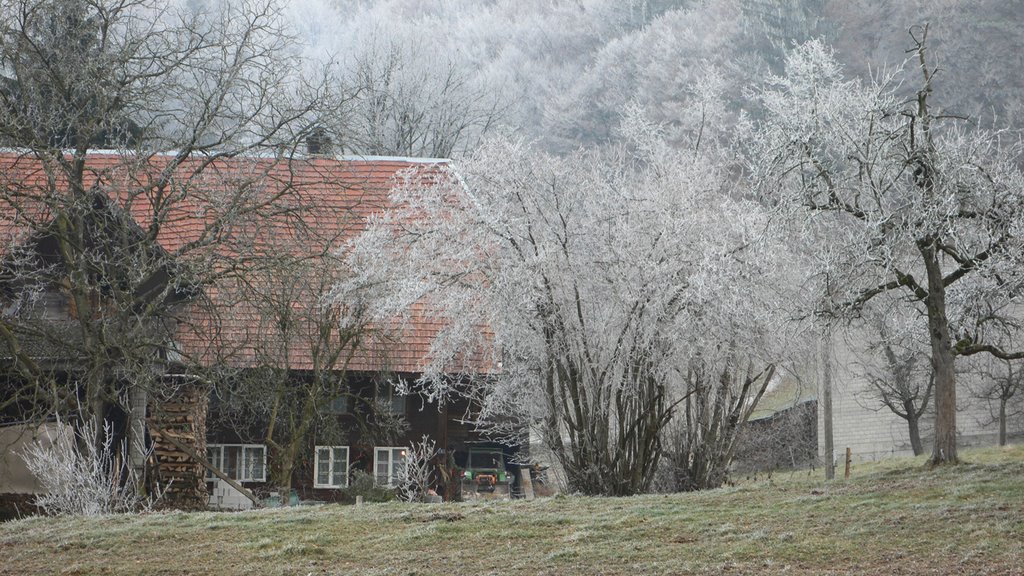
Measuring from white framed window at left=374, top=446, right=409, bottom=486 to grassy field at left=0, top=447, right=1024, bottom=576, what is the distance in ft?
31.7

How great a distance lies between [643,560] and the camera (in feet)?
25.6

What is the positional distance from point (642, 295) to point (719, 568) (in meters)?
6.70

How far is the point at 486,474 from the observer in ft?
72.6

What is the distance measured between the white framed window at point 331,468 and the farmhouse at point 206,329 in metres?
0.04

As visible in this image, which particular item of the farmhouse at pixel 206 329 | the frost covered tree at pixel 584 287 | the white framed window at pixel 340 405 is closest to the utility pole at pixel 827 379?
the frost covered tree at pixel 584 287

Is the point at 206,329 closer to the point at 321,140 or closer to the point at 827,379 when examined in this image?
the point at 321,140

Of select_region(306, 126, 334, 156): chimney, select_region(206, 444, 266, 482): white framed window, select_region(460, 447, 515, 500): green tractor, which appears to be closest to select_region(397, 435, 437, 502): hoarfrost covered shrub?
select_region(460, 447, 515, 500): green tractor

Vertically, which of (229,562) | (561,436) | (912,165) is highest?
(912,165)

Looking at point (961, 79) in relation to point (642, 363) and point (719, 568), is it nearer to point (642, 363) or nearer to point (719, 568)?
point (642, 363)

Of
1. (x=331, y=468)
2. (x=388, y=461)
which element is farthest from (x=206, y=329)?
(x=388, y=461)

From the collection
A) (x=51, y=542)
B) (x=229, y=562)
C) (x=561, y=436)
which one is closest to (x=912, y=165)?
(x=561, y=436)

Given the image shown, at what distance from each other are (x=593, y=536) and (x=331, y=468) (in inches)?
506

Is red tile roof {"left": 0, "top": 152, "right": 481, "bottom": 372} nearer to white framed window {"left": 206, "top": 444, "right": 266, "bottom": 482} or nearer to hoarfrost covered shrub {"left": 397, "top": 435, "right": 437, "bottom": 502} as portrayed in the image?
hoarfrost covered shrub {"left": 397, "top": 435, "right": 437, "bottom": 502}

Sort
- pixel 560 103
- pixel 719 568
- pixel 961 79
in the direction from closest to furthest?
1. pixel 719 568
2. pixel 961 79
3. pixel 560 103
